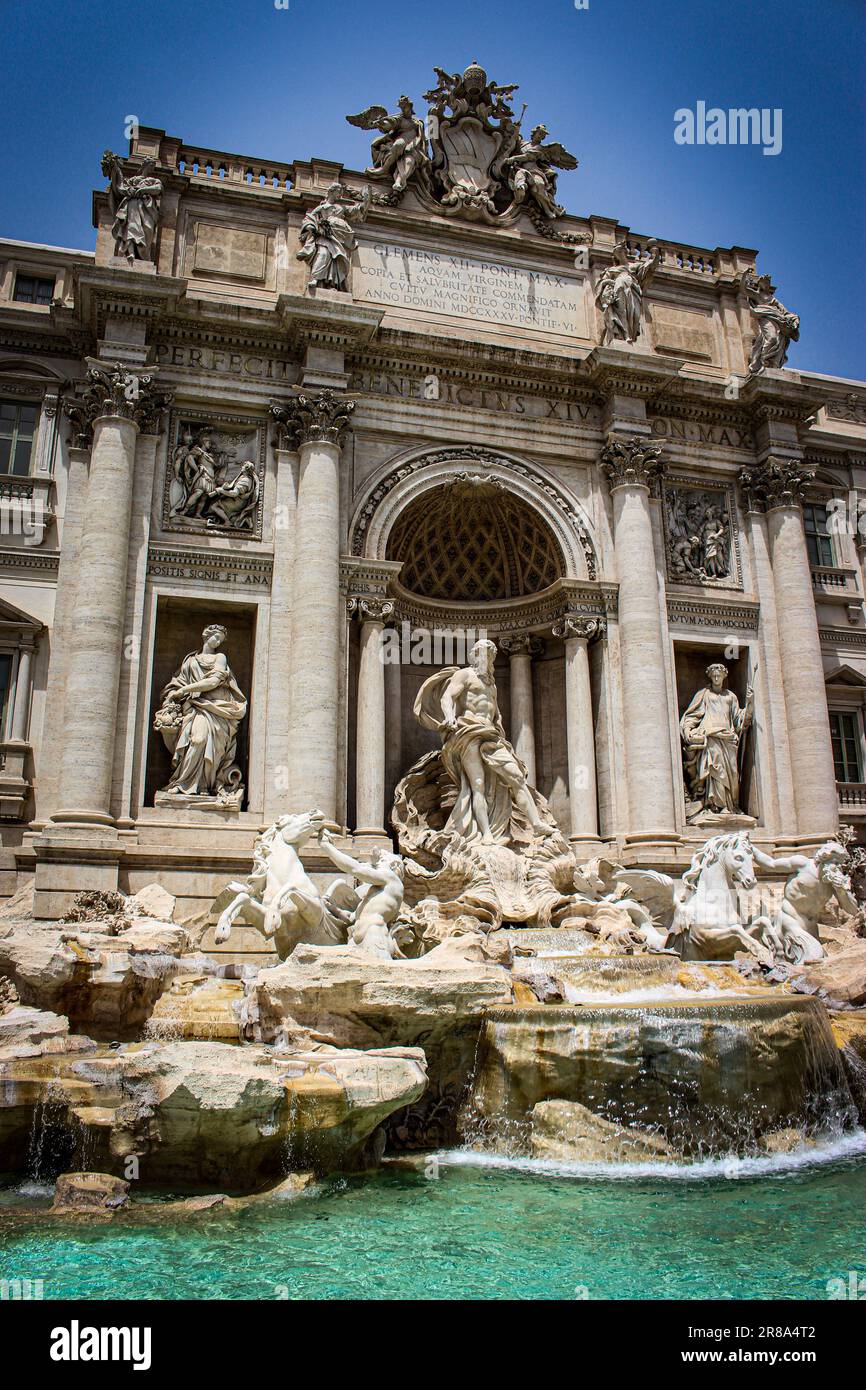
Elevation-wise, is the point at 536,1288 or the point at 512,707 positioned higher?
the point at 512,707

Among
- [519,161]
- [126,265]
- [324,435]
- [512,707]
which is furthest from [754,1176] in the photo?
[519,161]

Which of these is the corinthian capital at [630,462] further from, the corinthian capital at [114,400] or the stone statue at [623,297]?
the corinthian capital at [114,400]

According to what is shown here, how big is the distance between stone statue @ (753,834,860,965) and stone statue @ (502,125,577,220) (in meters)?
14.7

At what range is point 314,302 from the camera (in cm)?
1852

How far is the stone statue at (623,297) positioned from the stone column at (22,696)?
12913mm

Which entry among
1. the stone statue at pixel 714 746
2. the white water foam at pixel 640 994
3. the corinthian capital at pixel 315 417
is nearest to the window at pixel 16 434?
the corinthian capital at pixel 315 417

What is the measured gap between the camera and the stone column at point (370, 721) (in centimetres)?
1770

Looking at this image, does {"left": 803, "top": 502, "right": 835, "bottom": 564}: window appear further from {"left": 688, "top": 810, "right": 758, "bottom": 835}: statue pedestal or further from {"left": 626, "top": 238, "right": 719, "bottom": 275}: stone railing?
{"left": 688, "top": 810, "right": 758, "bottom": 835}: statue pedestal

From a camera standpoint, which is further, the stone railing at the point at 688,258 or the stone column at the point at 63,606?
the stone railing at the point at 688,258

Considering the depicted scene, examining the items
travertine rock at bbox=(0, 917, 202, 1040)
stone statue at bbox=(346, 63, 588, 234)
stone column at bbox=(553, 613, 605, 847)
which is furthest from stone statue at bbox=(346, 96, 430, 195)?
travertine rock at bbox=(0, 917, 202, 1040)

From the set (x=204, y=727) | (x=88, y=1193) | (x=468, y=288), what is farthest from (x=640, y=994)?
(x=468, y=288)

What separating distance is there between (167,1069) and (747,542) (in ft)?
55.5
